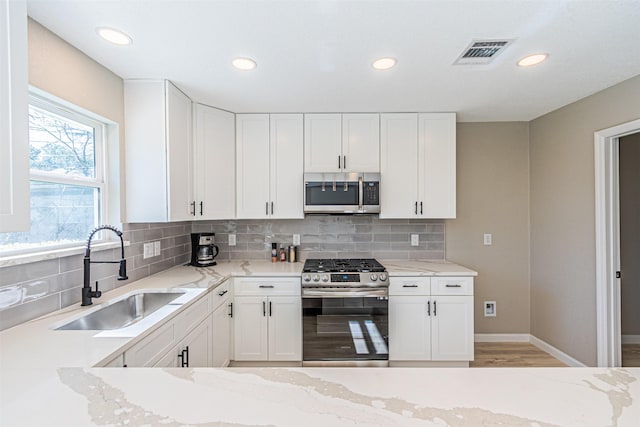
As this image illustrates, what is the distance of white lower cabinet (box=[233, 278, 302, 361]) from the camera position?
265 cm

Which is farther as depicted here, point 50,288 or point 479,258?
point 479,258

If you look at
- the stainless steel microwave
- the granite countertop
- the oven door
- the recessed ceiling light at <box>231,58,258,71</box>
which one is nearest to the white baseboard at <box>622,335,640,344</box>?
the oven door

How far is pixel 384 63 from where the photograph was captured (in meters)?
1.95

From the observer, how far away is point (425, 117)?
2928 mm

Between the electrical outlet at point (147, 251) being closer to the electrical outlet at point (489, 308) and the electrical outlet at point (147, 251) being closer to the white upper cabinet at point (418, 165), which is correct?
the white upper cabinet at point (418, 165)

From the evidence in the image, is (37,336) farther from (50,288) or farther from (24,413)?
(24,413)

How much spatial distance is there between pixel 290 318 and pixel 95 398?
1.92m

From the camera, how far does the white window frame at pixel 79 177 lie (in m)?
1.58

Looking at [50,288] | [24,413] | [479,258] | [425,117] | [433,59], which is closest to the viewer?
[24,413]

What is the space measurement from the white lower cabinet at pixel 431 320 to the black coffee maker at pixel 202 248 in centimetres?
174

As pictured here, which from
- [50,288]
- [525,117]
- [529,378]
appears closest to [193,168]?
[50,288]

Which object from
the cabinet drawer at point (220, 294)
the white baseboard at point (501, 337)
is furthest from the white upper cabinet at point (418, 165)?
the cabinet drawer at point (220, 294)

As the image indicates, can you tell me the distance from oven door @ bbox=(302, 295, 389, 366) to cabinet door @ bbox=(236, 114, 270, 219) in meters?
1.04

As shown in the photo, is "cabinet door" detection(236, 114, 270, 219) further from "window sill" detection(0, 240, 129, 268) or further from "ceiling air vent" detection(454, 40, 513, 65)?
"ceiling air vent" detection(454, 40, 513, 65)
